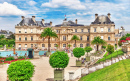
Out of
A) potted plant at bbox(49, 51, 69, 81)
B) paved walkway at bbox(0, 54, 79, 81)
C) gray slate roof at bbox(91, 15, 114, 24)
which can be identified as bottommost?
paved walkway at bbox(0, 54, 79, 81)

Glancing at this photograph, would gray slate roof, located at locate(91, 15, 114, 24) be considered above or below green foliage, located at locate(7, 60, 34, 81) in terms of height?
above

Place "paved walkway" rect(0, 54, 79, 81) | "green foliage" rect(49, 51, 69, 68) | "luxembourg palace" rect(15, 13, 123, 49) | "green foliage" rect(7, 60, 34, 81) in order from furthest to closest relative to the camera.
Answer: "luxembourg palace" rect(15, 13, 123, 49), "paved walkway" rect(0, 54, 79, 81), "green foliage" rect(49, 51, 69, 68), "green foliage" rect(7, 60, 34, 81)

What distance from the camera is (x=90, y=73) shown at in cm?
1789

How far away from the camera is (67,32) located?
2621 inches

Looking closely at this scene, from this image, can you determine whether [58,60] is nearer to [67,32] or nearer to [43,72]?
[43,72]

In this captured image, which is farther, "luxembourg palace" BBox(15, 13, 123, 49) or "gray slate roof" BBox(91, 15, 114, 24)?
"gray slate roof" BBox(91, 15, 114, 24)

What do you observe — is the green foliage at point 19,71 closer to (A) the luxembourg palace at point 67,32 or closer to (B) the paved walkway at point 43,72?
(B) the paved walkway at point 43,72

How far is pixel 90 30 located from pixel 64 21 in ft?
42.4

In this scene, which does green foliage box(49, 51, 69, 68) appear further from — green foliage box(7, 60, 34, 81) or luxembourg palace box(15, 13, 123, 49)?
luxembourg palace box(15, 13, 123, 49)

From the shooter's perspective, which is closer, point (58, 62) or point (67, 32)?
point (58, 62)

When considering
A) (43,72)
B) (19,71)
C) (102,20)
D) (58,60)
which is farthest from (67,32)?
(19,71)

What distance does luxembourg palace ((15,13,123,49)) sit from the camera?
62125mm

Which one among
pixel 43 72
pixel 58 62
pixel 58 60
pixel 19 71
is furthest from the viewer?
pixel 43 72

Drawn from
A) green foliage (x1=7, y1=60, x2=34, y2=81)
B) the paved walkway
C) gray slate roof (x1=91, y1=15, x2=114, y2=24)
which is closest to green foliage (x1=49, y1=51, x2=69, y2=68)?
the paved walkway
